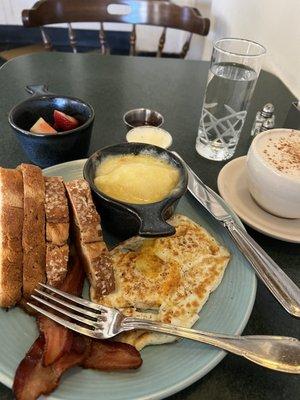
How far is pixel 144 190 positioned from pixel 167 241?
0.16 metres

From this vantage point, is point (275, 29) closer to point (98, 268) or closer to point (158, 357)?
point (98, 268)

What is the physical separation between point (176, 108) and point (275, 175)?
0.90 meters

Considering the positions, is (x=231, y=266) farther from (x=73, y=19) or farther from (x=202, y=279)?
(x=73, y=19)

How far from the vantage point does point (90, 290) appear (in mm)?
902

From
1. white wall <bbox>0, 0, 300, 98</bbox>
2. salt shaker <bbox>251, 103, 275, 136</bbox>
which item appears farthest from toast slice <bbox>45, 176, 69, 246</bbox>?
white wall <bbox>0, 0, 300, 98</bbox>

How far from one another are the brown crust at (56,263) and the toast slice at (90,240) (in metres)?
0.05

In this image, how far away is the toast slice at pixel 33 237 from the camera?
858mm

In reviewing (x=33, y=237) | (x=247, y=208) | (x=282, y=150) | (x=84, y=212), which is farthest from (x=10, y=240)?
(x=282, y=150)

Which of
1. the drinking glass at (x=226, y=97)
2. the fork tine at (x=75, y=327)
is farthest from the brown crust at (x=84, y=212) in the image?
the drinking glass at (x=226, y=97)

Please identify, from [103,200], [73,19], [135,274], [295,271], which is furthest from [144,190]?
[73,19]

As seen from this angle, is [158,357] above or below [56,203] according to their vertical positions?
below

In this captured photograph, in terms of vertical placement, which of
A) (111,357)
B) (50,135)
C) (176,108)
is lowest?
(176,108)

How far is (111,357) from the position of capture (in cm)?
74

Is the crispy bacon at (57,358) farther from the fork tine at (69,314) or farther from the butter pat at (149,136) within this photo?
the butter pat at (149,136)
